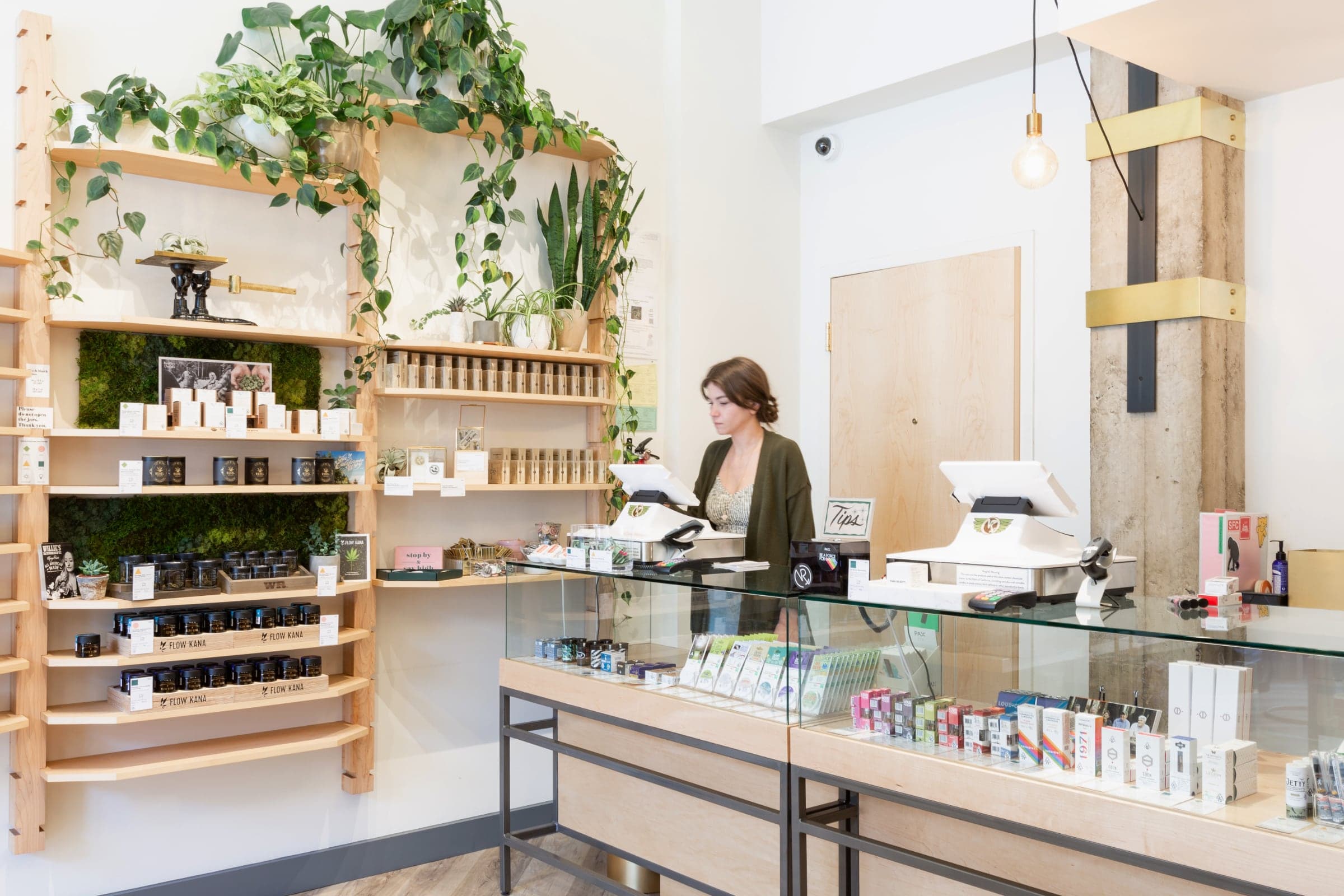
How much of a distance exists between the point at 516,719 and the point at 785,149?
288 centimetres

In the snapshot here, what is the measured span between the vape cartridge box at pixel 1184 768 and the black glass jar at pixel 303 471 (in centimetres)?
271

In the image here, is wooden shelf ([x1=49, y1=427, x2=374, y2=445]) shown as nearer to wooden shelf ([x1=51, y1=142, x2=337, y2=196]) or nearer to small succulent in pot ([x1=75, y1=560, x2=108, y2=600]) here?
small succulent in pot ([x1=75, y1=560, x2=108, y2=600])

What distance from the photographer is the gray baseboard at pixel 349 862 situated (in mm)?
3537

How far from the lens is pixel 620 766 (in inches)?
120

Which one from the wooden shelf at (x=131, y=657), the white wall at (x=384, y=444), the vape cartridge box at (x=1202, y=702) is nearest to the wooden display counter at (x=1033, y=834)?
the vape cartridge box at (x=1202, y=702)

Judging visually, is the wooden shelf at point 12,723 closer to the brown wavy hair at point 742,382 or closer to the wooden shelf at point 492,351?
the wooden shelf at point 492,351

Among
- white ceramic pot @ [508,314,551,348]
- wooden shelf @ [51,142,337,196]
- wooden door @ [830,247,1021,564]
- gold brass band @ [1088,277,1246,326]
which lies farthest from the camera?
wooden door @ [830,247,1021,564]

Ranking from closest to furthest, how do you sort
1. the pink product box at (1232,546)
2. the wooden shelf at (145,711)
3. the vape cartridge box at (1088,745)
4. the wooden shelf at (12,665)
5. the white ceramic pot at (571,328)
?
the vape cartridge box at (1088,745), the wooden shelf at (12,665), the wooden shelf at (145,711), the pink product box at (1232,546), the white ceramic pot at (571,328)

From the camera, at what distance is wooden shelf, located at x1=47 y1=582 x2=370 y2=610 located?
3.11 meters

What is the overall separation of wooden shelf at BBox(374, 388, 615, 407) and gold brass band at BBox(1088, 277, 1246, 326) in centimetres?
189

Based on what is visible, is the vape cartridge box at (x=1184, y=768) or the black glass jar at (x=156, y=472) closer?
the vape cartridge box at (x=1184, y=768)

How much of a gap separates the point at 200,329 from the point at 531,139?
1.50 metres

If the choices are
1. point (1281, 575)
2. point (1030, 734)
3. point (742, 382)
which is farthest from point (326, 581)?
point (1281, 575)

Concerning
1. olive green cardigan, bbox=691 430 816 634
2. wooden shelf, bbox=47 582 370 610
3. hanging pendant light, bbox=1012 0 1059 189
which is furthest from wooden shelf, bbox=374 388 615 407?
hanging pendant light, bbox=1012 0 1059 189
